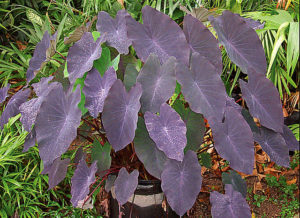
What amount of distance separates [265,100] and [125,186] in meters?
0.63

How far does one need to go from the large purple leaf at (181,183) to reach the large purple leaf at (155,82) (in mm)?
212

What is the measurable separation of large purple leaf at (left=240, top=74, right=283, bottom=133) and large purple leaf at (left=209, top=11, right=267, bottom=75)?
0.17 feet

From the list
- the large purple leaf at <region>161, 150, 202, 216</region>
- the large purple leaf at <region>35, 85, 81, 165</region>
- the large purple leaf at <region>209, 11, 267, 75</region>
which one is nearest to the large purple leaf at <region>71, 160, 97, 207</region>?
the large purple leaf at <region>35, 85, 81, 165</region>

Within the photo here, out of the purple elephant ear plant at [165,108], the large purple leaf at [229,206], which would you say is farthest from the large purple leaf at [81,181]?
the large purple leaf at [229,206]

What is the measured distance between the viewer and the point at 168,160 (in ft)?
3.69

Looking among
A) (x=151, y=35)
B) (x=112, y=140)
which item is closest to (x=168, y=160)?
(x=112, y=140)

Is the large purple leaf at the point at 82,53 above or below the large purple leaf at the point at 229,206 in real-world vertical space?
above

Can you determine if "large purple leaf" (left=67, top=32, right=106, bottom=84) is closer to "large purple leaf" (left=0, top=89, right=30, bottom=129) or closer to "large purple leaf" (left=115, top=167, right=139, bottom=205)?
"large purple leaf" (left=0, top=89, right=30, bottom=129)

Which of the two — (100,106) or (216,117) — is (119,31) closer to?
(100,106)

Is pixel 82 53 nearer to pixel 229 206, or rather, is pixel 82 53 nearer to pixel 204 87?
pixel 204 87

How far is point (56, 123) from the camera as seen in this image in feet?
3.72

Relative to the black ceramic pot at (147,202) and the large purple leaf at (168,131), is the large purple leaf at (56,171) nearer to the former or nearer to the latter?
the black ceramic pot at (147,202)

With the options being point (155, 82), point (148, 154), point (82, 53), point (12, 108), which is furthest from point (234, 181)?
point (12, 108)

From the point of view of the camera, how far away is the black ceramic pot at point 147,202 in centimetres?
131
